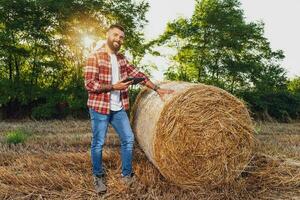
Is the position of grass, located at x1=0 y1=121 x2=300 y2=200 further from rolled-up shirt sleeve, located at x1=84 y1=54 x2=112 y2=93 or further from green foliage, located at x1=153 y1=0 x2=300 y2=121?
green foliage, located at x1=153 y1=0 x2=300 y2=121

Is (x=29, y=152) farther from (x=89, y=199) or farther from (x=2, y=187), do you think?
(x=89, y=199)

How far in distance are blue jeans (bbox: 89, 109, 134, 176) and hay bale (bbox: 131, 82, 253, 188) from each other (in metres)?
0.31

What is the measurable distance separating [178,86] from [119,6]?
1973cm

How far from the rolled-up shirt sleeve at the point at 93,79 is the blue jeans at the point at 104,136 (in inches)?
12.7

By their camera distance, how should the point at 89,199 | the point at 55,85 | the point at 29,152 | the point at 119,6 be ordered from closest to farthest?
the point at 89,199 < the point at 29,152 < the point at 55,85 < the point at 119,6

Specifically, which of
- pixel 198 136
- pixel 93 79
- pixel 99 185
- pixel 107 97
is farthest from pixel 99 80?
pixel 198 136

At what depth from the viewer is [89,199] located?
558 centimetres

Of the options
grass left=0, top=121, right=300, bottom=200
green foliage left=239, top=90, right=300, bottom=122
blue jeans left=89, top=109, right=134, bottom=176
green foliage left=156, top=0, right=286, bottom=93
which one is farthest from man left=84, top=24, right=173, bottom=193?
green foliage left=156, top=0, right=286, bottom=93

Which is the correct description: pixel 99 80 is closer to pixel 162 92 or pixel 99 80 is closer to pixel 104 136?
pixel 104 136

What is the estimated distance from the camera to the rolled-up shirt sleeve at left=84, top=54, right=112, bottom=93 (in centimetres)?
573

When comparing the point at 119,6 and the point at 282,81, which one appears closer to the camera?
the point at 119,6

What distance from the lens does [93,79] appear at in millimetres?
5797

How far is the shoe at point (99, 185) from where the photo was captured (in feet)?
18.9

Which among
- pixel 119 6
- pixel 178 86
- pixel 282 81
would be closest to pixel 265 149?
pixel 178 86
